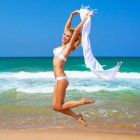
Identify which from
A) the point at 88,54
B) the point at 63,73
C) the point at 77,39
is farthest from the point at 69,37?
the point at 63,73

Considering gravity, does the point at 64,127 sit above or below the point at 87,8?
below

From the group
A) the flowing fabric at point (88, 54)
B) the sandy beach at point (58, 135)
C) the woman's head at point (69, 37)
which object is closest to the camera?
the flowing fabric at point (88, 54)

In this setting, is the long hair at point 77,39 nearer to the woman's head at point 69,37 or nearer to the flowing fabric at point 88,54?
the woman's head at point 69,37

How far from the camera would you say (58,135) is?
16.3 feet

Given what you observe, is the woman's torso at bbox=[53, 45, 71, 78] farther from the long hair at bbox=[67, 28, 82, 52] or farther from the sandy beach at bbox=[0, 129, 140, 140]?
the sandy beach at bbox=[0, 129, 140, 140]

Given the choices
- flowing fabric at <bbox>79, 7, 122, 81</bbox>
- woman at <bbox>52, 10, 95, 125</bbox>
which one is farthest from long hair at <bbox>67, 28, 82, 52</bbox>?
flowing fabric at <bbox>79, 7, 122, 81</bbox>

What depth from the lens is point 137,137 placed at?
194 inches

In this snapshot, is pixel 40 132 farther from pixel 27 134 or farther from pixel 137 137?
pixel 137 137

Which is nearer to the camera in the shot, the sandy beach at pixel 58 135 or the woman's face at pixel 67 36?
the woman's face at pixel 67 36

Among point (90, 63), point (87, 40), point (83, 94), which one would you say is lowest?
point (83, 94)

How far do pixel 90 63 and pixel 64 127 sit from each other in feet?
7.26

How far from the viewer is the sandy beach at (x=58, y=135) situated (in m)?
4.85

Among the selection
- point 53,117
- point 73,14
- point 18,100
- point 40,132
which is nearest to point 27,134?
point 40,132

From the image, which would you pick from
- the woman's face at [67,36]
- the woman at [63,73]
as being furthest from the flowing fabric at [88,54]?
the woman's face at [67,36]
